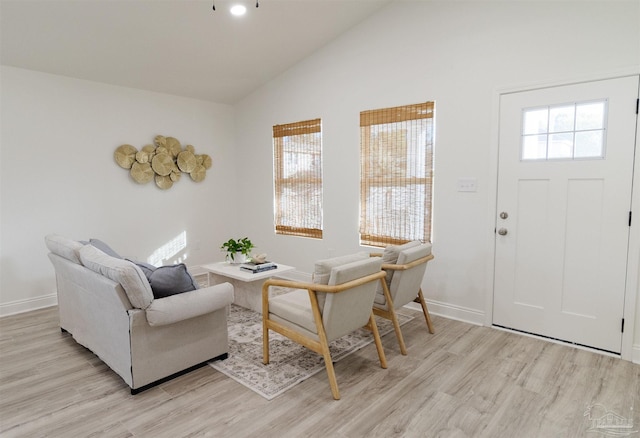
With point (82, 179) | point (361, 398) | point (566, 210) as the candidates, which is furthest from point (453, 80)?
point (82, 179)

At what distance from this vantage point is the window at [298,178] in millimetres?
4836

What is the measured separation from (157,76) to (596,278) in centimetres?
498

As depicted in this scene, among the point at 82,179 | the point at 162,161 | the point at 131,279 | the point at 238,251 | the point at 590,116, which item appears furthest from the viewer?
the point at 162,161

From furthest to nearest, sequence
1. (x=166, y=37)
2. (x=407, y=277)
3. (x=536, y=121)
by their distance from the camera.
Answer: (x=166, y=37), (x=536, y=121), (x=407, y=277)

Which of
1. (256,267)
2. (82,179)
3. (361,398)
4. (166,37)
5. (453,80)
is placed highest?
(166,37)

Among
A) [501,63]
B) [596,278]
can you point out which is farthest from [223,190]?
[596,278]

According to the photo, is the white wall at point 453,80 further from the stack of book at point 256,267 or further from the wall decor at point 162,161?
the wall decor at point 162,161

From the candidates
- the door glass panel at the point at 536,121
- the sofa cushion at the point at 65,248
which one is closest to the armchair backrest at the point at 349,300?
the door glass panel at the point at 536,121

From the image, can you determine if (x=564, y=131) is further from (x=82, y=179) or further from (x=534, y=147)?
(x=82, y=179)

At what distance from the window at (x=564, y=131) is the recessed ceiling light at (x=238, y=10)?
276cm

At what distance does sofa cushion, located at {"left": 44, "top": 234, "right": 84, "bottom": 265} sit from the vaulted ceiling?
1.91 m

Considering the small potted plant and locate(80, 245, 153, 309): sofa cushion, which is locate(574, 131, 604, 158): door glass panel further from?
locate(80, 245, 153, 309): sofa cushion

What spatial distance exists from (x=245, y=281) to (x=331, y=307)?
156 cm

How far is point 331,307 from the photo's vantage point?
232 cm
